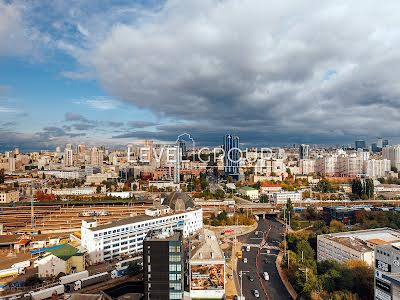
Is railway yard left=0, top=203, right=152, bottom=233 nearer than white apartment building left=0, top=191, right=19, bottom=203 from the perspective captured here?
Yes

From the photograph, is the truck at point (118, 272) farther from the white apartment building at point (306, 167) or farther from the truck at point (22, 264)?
the white apartment building at point (306, 167)

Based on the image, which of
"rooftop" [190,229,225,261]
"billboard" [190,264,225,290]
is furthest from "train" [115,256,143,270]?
"billboard" [190,264,225,290]

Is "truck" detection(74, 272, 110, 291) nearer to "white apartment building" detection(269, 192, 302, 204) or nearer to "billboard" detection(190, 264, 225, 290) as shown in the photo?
"billboard" detection(190, 264, 225, 290)

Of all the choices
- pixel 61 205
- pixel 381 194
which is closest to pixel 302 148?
pixel 381 194

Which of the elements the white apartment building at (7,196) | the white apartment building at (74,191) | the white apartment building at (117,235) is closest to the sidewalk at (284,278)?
the white apartment building at (117,235)

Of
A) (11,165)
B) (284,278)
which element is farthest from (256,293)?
(11,165)

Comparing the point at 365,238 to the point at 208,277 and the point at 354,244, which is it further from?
the point at 208,277

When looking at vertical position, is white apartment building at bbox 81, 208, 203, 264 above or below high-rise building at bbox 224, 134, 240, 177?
below
